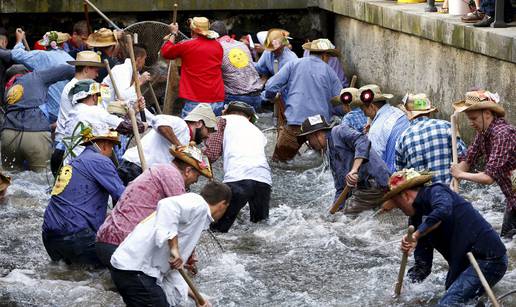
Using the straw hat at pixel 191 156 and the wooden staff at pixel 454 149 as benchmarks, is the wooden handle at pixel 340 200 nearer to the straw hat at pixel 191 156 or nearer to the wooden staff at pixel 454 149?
the wooden staff at pixel 454 149

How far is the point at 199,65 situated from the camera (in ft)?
48.3

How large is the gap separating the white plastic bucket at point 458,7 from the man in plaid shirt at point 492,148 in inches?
168

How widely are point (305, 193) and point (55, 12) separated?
6.79 m

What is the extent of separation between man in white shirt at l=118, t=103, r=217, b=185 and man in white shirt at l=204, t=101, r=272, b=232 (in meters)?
0.26

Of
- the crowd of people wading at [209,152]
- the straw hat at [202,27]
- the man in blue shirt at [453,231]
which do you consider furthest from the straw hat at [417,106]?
the straw hat at [202,27]

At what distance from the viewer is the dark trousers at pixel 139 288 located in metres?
7.51

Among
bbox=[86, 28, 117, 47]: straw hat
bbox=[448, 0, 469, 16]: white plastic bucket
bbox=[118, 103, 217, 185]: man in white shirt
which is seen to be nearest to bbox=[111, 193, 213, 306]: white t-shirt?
bbox=[118, 103, 217, 185]: man in white shirt

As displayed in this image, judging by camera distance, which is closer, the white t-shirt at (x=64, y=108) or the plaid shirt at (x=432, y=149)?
the plaid shirt at (x=432, y=149)

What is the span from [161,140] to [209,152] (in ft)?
2.48

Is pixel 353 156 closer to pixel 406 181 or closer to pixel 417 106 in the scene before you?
pixel 417 106

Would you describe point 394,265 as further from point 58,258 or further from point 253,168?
point 58,258

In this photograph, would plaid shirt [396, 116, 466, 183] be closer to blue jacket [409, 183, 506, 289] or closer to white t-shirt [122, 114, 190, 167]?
white t-shirt [122, 114, 190, 167]

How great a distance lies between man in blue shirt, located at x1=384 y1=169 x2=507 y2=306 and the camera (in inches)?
307

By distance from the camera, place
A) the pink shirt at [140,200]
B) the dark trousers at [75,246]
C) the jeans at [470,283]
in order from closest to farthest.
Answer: the jeans at [470,283] → the pink shirt at [140,200] → the dark trousers at [75,246]
